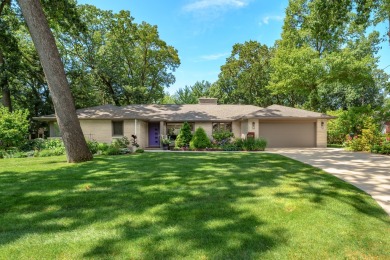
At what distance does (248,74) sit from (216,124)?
13750 millimetres

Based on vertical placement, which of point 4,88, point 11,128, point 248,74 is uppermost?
point 248,74

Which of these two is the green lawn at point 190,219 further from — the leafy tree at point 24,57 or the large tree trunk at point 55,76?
the leafy tree at point 24,57

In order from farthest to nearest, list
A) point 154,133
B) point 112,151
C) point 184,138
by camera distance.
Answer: point 154,133, point 184,138, point 112,151

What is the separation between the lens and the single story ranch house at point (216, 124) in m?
16.8

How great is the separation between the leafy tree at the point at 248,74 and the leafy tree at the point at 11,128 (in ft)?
80.5

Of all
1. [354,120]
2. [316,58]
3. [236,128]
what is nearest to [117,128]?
[236,128]

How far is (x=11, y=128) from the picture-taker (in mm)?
13609

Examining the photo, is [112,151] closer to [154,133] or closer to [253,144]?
[154,133]

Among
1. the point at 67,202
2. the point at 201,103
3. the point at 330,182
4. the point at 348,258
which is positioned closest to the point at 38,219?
the point at 67,202

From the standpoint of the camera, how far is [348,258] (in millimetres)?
2533

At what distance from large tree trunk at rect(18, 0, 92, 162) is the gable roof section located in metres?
8.44

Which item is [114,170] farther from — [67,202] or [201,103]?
[201,103]

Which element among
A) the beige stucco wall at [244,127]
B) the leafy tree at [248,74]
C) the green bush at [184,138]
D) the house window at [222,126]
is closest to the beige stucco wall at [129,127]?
the green bush at [184,138]

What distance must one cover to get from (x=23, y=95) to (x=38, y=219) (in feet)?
77.2
